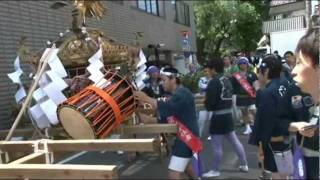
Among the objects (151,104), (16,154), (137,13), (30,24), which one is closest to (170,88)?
(151,104)

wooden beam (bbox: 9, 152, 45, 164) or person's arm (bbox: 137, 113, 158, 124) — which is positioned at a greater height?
wooden beam (bbox: 9, 152, 45, 164)

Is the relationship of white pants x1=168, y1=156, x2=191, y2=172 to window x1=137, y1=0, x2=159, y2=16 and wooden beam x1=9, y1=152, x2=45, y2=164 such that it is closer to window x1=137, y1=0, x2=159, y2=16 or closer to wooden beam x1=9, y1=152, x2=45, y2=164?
wooden beam x1=9, y1=152, x2=45, y2=164

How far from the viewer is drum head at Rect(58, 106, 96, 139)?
368 centimetres

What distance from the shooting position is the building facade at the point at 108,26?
7.71 meters

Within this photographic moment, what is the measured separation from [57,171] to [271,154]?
3.36 meters

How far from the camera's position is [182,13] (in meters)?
28.2

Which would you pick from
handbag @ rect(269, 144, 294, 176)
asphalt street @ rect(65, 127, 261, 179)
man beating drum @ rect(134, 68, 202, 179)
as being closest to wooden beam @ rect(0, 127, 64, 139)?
man beating drum @ rect(134, 68, 202, 179)

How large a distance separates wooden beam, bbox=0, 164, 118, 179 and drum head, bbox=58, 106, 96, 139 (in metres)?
0.88

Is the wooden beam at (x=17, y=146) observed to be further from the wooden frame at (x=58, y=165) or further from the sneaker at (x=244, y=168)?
the sneaker at (x=244, y=168)

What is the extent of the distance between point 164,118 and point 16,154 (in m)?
2.45

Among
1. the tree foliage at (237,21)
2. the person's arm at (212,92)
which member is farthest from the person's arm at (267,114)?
the person's arm at (212,92)

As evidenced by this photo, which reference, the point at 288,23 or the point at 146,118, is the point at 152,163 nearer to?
the point at 146,118

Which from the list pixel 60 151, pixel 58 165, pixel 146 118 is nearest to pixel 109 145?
pixel 60 151

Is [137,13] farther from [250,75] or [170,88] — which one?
[170,88]
